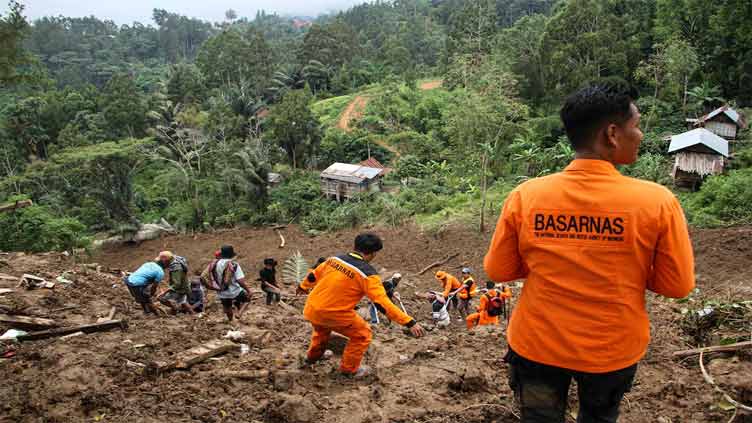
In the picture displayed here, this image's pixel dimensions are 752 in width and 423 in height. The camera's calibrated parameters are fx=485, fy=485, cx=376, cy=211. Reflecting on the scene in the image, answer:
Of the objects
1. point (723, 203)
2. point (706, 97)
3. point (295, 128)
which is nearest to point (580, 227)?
point (723, 203)

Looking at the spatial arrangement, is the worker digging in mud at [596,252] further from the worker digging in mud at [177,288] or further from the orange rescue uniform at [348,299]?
the worker digging in mud at [177,288]

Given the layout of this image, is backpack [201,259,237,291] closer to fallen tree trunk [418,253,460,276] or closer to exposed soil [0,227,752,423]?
exposed soil [0,227,752,423]

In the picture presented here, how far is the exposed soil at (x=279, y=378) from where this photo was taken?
358cm

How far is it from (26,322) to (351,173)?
17.6 meters

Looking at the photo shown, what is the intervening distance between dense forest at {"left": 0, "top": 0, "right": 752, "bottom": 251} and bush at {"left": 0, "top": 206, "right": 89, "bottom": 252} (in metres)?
0.05

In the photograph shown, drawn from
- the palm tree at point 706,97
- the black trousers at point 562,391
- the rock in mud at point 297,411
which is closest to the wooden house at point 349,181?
the palm tree at point 706,97

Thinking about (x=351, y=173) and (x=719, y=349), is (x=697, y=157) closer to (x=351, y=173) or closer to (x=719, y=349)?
(x=719, y=349)

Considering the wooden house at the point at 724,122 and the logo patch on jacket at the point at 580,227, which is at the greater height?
the logo patch on jacket at the point at 580,227

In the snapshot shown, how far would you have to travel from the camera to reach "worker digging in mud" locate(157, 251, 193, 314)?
7164 mm

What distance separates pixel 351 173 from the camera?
22984 millimetres

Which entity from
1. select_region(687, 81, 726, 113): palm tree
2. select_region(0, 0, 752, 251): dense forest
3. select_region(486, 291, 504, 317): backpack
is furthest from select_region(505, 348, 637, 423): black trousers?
select_region(687, 81, 726, 113): palm tree

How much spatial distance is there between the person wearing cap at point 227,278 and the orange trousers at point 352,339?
7.99 ft

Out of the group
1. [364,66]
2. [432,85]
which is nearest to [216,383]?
[432,85]

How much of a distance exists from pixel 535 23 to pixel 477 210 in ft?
74.6
